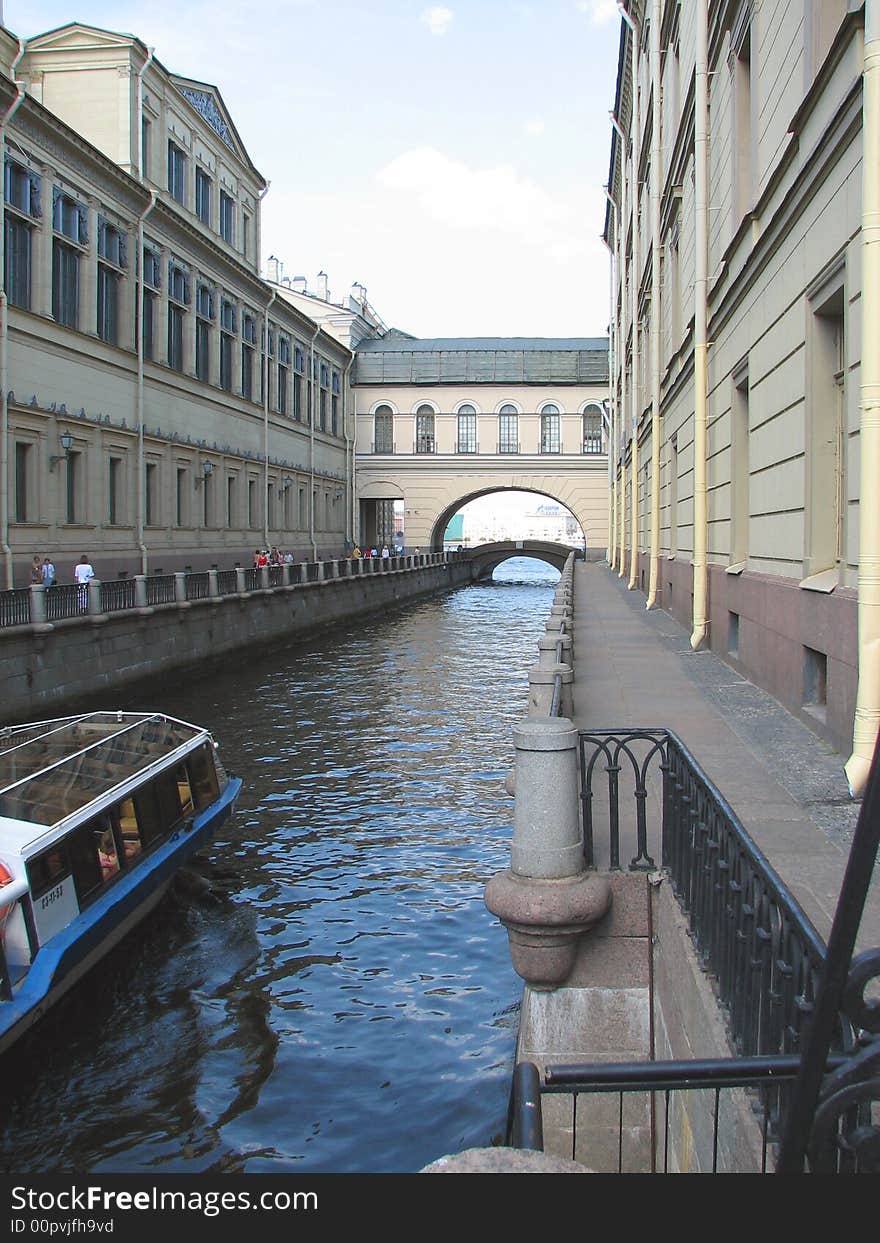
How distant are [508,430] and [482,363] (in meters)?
4.19

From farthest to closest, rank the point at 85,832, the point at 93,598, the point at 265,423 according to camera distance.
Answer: the point at 265,423 → the point at 93,598 → the point at 85,832

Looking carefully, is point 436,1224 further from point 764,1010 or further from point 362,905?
point 362,905

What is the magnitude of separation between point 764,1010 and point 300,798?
36.6 feet

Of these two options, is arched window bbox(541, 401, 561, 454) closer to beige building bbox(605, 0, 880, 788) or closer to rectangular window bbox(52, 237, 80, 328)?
rectangular window bbox(52, 237, 80, 328)

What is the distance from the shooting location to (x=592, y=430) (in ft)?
220

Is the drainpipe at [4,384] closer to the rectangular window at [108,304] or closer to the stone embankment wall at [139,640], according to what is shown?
the stone embankment wall at [139,640]

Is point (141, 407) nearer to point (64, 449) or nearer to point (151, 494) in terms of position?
point (151, 494)

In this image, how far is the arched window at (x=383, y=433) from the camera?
66938 mm

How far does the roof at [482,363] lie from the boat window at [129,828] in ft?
190

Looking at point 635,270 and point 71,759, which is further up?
point 635,270

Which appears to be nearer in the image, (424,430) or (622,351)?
(622,351)

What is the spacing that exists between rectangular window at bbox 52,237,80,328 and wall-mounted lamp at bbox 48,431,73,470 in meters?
2.86

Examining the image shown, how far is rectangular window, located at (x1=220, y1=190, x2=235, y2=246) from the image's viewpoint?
43875 mm

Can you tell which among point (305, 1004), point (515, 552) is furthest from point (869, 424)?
point (515, 552)
